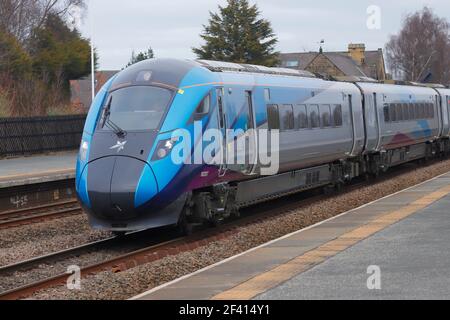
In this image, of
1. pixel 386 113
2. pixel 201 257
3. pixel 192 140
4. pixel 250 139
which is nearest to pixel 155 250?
pixel 201 257

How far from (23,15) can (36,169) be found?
36.7 m

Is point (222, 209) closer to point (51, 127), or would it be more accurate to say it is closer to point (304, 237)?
point (304, 237)

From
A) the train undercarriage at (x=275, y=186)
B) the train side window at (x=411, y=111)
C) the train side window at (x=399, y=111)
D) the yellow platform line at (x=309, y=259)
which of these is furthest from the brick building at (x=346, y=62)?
the yellow platform line at (x=309, y=259)

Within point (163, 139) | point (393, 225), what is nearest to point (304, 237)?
point (393, 225)

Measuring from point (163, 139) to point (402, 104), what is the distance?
16.9m

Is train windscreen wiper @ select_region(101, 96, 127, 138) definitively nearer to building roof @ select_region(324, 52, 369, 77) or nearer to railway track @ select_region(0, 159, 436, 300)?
railway track @ select_region(0, 159, 436, 300)

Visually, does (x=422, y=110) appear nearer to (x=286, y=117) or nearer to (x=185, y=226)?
(x=286, y=117)

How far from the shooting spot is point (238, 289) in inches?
326

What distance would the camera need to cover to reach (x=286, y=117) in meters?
16.8

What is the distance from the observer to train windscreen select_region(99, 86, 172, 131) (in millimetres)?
12766

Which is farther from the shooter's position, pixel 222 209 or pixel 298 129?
pixel 298 129

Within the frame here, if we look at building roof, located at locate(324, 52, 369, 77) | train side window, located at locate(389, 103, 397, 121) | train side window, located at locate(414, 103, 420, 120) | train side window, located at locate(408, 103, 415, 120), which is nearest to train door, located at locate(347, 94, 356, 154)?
train side window, located at locate(389, 103, 397, 121)

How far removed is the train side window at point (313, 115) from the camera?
1839 cm
